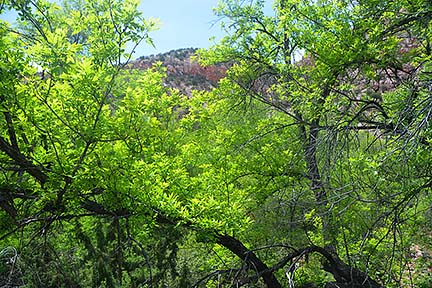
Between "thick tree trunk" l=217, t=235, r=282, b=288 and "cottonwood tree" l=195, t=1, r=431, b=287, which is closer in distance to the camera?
"cottonwood tree" l=195, t=1, r=431, b=287

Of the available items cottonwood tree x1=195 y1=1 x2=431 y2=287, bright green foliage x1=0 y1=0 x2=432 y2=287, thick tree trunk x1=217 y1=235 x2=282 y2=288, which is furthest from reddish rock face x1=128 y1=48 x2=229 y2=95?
thick tree trunk x1=217 y1=235 x2=282 y2=288

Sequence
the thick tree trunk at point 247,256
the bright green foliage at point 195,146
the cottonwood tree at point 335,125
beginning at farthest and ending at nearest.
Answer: the thick tree trunk at point 247,256, the cottonwood tree at point 335,125, the bright green foliage at point 195,146

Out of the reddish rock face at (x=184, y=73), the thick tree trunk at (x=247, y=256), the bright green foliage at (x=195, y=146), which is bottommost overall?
the thick tree trunk at (x=247, y=256)

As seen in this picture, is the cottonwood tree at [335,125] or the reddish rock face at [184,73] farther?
the reddish rock face at [184,73]

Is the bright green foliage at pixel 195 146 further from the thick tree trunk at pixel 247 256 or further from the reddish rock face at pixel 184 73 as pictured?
A: the reddish rock face at pixel 184 73

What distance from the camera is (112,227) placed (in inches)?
215

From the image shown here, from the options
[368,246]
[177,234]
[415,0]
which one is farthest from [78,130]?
[368,246]

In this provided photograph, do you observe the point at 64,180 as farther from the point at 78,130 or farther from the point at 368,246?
the point at 368,246

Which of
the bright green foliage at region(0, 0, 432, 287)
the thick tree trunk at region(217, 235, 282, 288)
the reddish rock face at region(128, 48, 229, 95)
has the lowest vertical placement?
the thick tree trunk at region(217, 235, 282, 288)

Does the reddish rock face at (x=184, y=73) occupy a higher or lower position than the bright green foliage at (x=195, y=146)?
higher

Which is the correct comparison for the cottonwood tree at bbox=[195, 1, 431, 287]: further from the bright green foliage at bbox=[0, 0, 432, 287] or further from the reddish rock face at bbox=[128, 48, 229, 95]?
the reddish rock face at bbox=[128, 48, 229, 95]

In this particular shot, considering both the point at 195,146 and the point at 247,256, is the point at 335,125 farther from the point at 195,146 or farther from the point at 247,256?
the point at 195,146

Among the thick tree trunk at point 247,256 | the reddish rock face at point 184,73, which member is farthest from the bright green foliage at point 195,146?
the reddish rock face at point 184,73

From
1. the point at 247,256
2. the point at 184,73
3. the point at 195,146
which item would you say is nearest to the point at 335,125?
the point at 247,256
